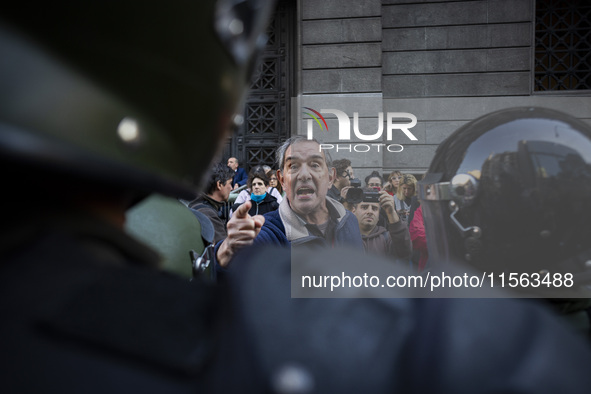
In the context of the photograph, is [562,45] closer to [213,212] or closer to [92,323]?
[213,212]

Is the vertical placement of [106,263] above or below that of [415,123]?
below

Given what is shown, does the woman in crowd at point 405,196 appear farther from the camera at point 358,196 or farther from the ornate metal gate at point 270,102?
the ornate metal gate at point 270,102

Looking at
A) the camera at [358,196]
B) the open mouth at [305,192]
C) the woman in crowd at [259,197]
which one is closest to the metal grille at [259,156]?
the woman in crowd at [259,197]

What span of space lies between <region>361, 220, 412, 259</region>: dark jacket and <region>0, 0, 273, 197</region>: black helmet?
7.59ft

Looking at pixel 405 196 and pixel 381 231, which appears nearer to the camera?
pixel 381 231

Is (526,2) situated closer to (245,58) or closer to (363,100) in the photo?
(363,100)

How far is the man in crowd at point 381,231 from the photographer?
3.18 m

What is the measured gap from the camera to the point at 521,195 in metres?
1.69

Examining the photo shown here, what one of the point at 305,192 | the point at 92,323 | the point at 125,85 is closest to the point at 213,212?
the point at 305,192

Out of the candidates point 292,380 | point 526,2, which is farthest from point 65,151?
point 526,2

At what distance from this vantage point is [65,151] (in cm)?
62

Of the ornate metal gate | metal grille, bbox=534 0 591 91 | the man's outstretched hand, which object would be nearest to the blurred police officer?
the man's outstretched hand

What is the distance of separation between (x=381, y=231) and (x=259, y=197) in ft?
6.62

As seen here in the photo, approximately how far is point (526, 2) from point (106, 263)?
33.7ft
